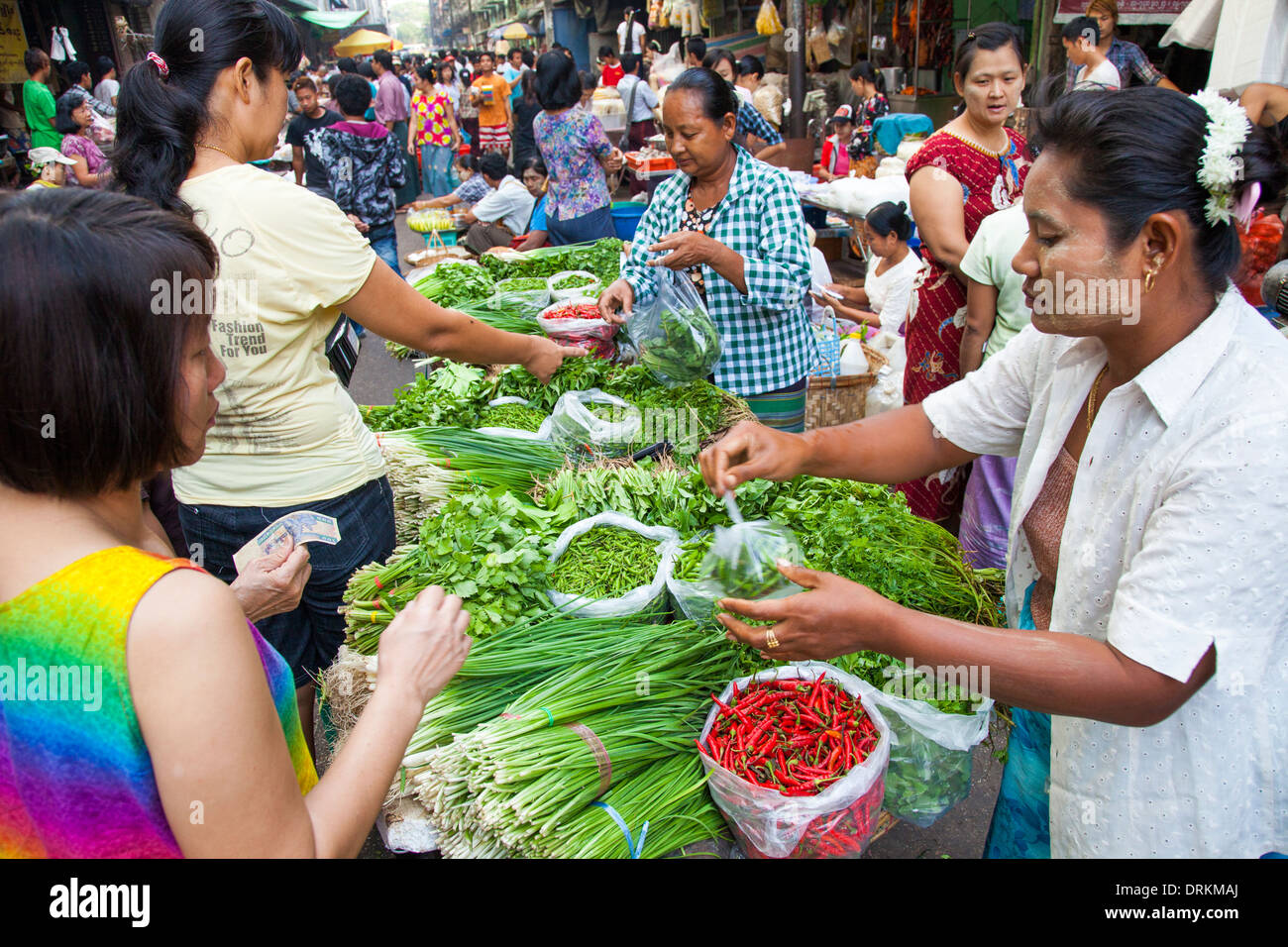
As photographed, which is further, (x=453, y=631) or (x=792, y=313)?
(x=792, y=313)

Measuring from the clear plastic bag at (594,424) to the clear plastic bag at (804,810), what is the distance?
54.4 inches

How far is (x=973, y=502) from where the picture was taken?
3.38 metres

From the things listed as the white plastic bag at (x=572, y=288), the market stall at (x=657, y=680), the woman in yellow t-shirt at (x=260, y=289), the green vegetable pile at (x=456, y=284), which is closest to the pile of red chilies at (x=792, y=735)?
the market stall at (x=657, y=680)

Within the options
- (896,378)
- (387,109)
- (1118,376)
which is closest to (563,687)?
(1118,376)

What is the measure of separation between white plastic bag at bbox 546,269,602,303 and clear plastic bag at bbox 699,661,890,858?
3.05m

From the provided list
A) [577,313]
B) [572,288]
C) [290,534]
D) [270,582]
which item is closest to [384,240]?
[572,288]

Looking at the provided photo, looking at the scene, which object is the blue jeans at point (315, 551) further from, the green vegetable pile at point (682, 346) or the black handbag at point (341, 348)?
the green vegetable pile at point (682, 346)

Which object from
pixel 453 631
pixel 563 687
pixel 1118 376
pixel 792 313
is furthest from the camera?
pixel 792 313

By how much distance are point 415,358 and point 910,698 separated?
4567 mm

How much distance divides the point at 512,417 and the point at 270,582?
1.93m

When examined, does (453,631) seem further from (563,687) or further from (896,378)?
(896,378)

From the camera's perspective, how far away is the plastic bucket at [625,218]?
22.0 feet

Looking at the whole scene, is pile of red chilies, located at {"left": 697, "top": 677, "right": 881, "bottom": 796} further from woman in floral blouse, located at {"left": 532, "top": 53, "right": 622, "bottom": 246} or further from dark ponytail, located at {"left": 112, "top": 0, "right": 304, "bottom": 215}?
woman in floral blouse, located at {"left": 532, "top": 53, "right": 622, "bottom": 246}

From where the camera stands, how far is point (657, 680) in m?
2.06
